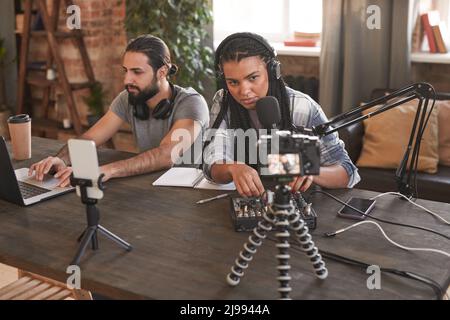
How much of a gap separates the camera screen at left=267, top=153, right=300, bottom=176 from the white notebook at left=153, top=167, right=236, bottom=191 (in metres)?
0.80

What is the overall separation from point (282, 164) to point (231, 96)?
952 millimetres

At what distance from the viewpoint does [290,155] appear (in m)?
1.25

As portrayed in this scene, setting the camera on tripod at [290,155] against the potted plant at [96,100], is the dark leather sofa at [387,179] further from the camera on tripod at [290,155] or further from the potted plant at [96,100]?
the potted plant at [96,100]

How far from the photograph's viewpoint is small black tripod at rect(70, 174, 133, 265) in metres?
1.50

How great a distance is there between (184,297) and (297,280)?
26 cm

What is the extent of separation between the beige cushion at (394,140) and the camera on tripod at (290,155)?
2.19 m

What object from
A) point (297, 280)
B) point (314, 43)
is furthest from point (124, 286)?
point (314, 43)

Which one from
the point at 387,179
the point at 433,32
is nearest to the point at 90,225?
the point at 387,179

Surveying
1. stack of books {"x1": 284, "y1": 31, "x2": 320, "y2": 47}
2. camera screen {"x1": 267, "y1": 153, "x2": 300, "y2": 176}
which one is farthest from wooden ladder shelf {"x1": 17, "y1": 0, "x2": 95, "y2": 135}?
camera screen {"x1": 267, "y1": 153, "x2": 300, "y2": 176}

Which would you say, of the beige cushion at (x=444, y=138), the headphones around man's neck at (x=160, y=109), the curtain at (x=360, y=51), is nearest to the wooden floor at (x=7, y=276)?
the headphones around man's neck at (x=160, y=109)

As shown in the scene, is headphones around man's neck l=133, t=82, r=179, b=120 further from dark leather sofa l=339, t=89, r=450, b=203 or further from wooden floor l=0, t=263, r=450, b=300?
wooden floor l=0, t=263, r=450, b=300

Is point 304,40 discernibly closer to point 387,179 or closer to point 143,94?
point 387,179

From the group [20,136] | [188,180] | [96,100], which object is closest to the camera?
[188,180]
